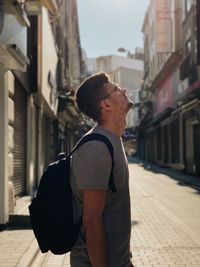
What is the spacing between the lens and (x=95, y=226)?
7.51 feet

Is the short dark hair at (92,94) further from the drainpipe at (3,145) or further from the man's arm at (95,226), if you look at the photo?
the drainpipe at (3,145)

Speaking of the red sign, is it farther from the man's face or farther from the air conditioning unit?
the man's face

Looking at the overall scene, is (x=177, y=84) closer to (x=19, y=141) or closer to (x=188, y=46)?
Result: (x=188, y=46)

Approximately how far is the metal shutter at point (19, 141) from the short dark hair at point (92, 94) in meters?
10.4

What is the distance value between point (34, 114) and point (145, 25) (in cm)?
4485

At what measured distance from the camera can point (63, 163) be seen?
2436 millimetres

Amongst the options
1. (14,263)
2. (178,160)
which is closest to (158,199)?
(14,263)

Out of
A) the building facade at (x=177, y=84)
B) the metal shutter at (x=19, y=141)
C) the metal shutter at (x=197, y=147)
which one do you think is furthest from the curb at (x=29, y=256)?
the metal shutter at (x=197, y=147)

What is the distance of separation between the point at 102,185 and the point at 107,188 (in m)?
0.05

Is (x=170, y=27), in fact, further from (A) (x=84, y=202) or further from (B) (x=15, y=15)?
(A) (x=84, y=202)

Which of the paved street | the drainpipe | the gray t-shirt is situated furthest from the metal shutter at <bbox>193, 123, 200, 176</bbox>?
the gray t-shirt

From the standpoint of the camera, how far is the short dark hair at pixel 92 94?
2.54 m

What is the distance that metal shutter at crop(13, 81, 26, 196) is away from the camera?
13.1 m

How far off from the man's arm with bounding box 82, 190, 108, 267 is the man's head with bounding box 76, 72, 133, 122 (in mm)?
423
